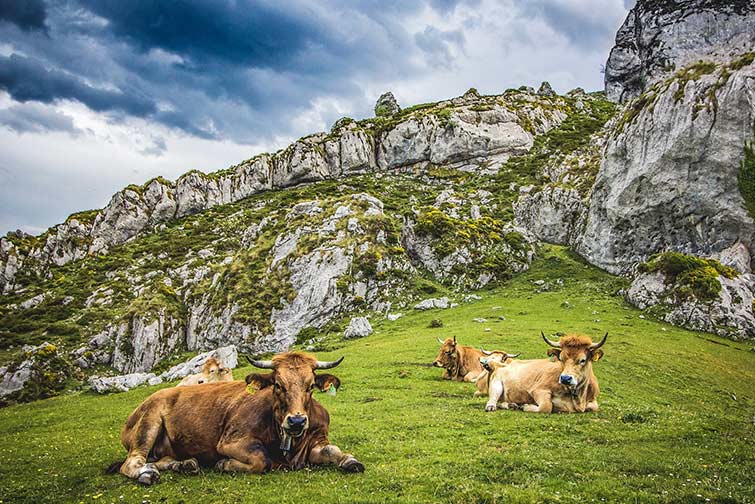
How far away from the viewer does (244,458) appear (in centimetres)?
713

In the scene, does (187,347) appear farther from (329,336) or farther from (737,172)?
(737,172)

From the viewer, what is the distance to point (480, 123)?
103 metres

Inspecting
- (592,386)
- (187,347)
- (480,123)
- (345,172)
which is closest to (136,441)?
(592,386)

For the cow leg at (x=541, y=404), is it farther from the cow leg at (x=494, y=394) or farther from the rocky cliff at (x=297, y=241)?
the rocky cliff at (x=297, y=241)

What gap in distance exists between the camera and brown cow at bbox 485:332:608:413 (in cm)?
1126

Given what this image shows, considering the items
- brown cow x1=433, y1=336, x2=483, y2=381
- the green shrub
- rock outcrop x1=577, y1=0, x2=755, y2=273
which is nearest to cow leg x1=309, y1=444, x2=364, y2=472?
brown cow x1=433, y1=336, x2=483, y2=381

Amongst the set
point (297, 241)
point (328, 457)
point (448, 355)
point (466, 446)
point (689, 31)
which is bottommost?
point (448, 355)

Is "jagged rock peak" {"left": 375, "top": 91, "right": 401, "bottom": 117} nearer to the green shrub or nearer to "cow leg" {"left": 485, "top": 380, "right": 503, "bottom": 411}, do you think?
the green shrub

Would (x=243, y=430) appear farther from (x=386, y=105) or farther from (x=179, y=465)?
(x=386, y=105)

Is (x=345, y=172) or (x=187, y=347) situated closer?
(x=187, y=347)

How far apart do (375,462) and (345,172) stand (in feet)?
327

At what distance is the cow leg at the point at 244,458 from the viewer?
7059 mm

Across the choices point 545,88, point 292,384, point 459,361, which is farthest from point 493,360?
point 545,88

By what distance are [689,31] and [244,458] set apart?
9363 cm
